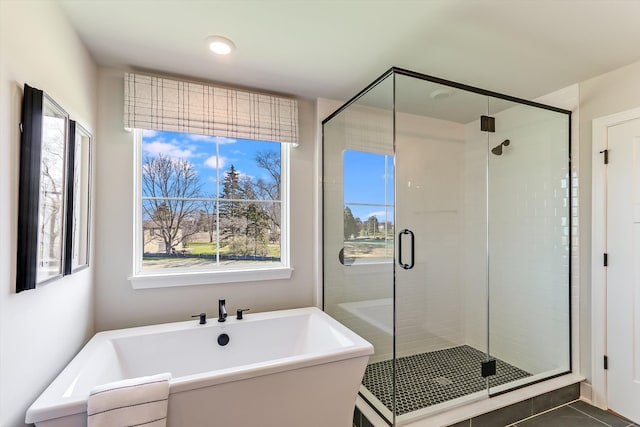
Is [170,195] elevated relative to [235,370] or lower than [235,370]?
elevated

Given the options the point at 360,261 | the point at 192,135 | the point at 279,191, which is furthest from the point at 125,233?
the point at 360,261

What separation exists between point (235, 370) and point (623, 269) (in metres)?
2.66

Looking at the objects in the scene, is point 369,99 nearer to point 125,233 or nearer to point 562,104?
point 562,104

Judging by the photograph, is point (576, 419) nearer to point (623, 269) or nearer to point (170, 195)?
point (623, 269)

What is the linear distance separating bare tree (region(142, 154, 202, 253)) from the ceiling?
0.69 meters

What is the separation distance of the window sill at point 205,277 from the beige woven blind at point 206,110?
3.50ft

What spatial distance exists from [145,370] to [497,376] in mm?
2519

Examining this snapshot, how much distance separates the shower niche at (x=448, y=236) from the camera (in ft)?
7.55

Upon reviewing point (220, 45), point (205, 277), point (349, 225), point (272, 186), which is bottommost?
point (205, 277)

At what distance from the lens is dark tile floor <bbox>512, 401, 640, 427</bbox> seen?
2072 millimetres

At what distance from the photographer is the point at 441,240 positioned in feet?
10.3

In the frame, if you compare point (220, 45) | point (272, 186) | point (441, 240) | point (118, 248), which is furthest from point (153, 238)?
point (441, 240)

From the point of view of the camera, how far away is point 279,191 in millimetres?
2709

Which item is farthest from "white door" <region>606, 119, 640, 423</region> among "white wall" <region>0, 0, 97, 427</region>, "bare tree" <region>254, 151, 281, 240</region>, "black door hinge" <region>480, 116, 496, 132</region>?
"white wall" <region>0, 0, 97, 427</region>
